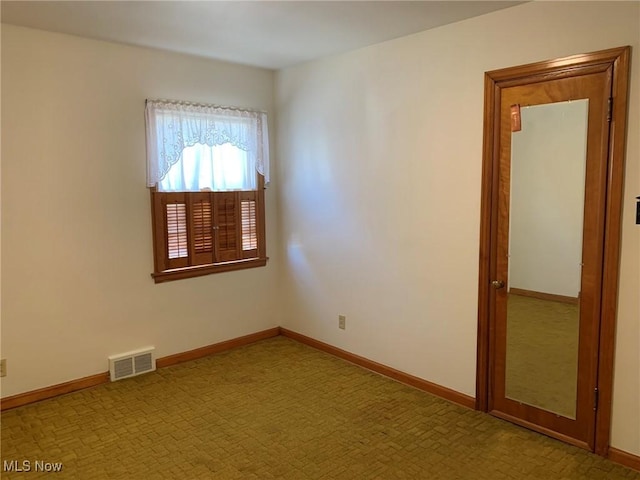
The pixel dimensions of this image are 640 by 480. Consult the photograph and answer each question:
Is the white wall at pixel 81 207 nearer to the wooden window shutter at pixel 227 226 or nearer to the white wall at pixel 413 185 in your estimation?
the wooden window shutter at pixel 227 226

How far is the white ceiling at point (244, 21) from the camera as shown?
111 inches

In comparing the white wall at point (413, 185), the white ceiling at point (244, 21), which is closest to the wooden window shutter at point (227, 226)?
the white wall at point (413, 185)

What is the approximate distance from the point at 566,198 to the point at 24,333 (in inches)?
140

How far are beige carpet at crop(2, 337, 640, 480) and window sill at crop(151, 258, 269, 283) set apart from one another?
2.57ft

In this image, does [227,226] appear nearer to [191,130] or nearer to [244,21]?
[191,130]

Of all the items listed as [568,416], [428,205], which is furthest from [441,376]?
[428,205]

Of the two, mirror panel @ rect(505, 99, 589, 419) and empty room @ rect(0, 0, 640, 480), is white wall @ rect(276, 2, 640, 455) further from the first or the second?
mirror panel @ rect(505, 99, 589, 419)

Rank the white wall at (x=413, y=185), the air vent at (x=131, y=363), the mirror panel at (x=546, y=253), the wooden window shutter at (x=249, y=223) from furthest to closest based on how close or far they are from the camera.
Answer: the wooden window shutter at (x=249, y=223) < the air vent at (x=131, y=363) < the mirror panel at (x=546, y=253) < the white wall at (x=413, y=185)

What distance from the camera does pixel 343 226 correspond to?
4070 mm

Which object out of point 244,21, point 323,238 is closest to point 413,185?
point 323,238

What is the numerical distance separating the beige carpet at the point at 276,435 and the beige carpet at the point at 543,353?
230 mm

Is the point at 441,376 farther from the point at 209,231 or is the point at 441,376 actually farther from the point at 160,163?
the point at 160,163

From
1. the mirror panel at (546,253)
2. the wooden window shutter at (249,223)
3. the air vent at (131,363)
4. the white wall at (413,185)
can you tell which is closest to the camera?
the white wall at (413,185)

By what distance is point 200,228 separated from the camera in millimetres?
4148
